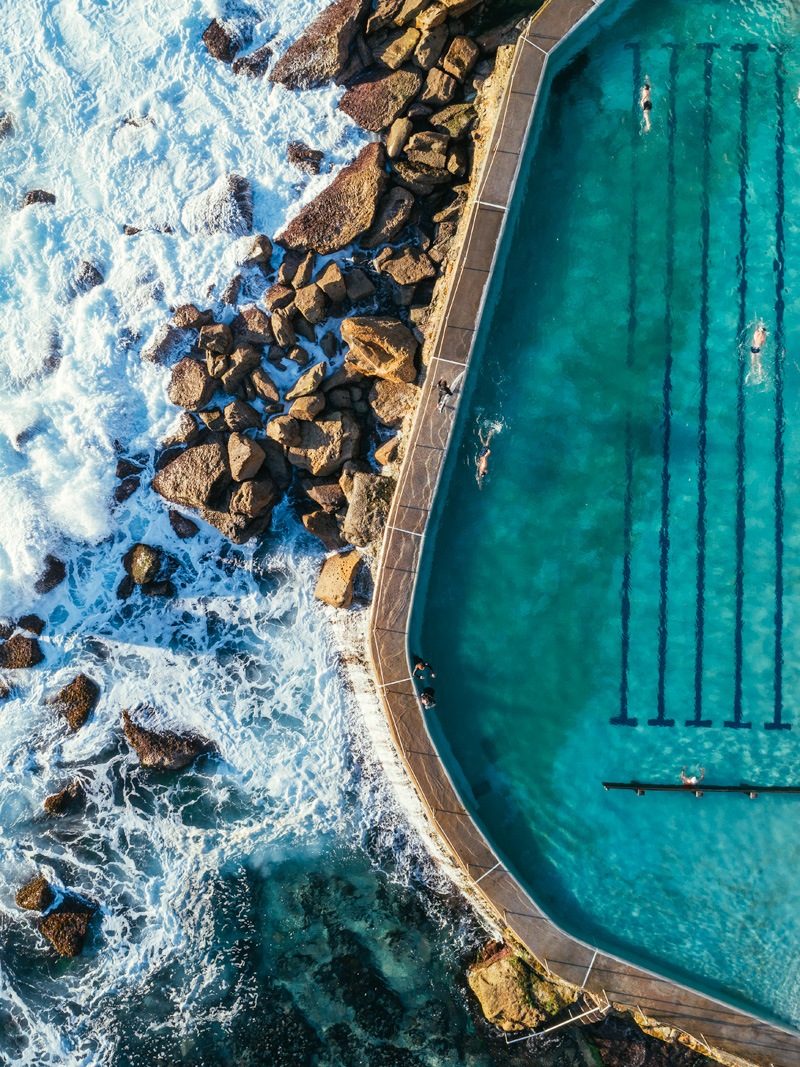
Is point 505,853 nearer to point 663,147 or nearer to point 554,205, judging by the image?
point 554,205

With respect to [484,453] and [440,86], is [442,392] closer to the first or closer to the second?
[484,453]

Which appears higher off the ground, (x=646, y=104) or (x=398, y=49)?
(x=398, y=49)

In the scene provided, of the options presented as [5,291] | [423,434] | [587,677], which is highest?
[5,291]

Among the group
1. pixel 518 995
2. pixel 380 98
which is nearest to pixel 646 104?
pixel 380 98

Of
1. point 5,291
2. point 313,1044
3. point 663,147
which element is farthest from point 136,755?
point 663,147

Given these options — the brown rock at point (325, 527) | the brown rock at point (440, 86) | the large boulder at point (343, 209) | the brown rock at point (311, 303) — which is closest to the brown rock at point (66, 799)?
the brown rock at point (325, 527)

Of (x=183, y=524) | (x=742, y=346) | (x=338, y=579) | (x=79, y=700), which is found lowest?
(x=79, y=700)
